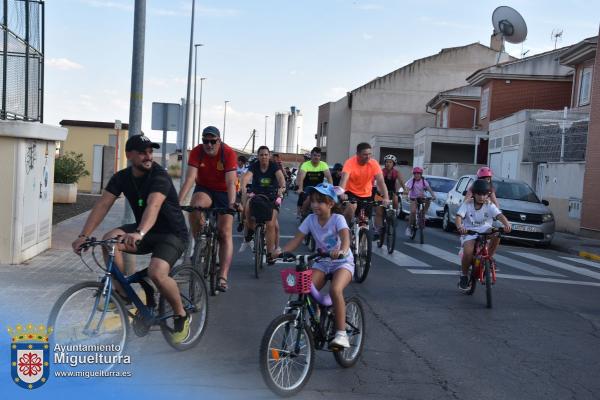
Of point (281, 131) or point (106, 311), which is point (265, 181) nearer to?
point (106, 311)

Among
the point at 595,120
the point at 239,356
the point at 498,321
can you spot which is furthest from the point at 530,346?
the point at 595,120

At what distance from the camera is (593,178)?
21.0 metres

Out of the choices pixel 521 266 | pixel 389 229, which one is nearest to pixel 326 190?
pixel 389 229

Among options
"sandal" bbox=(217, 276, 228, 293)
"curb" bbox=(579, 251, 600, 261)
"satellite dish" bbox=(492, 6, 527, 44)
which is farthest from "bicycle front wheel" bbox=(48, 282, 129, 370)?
"satellite dish" bbox=(492, 6, 527, 44)

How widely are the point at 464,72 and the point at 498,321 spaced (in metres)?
55.6

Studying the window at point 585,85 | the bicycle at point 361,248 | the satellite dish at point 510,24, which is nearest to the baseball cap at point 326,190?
the bicycle at point 361,248

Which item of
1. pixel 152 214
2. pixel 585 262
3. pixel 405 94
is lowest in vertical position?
pixel 585 262

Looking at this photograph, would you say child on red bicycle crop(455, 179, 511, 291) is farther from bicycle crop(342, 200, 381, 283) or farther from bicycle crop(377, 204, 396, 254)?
bicycle crop(377, 204, 396, 254)

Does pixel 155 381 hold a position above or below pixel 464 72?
below

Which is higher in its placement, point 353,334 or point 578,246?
point 353,334

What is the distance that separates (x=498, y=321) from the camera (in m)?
7.95

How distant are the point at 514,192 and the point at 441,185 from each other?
528 centimetres

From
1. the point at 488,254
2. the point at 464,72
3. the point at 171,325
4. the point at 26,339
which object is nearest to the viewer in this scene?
the point at 26,339

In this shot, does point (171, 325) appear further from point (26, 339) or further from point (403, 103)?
point (403, 103)
